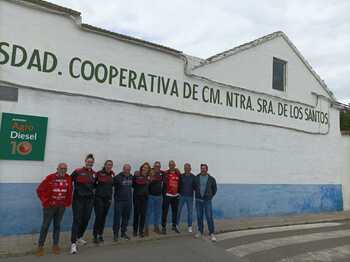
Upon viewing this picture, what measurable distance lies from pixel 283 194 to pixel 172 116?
541 cm

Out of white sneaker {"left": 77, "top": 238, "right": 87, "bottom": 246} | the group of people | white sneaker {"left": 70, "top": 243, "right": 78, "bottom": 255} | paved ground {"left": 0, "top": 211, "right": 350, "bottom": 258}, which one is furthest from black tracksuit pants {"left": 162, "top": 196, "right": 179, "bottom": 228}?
white sneaker {"left": 70, "top": 243, "right": 78, "bottom": 255}

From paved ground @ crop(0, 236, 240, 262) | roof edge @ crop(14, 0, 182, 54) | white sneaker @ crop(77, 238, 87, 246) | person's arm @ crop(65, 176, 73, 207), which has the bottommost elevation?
paved ground @ crop(0, 236, 240, 262)

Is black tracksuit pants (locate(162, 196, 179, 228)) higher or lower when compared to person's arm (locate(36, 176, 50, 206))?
lower

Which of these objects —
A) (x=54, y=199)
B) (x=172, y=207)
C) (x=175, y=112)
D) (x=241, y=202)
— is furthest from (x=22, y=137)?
(x=241, y=202)

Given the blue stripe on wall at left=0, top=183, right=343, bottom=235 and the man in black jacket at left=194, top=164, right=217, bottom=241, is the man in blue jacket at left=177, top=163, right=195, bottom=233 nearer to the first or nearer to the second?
the man in black jacket at left=194, top=164, right=217, bottom=241

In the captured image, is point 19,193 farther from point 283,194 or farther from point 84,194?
point 283,194

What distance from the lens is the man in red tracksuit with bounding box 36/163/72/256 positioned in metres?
7.74

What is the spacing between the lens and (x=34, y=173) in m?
8.63

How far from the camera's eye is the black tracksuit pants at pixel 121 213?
8867 millimetres

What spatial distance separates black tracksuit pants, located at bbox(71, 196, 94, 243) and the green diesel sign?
4.47ft

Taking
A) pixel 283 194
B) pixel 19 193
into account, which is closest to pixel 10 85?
pixel 19 193

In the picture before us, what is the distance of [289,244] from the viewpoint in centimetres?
915

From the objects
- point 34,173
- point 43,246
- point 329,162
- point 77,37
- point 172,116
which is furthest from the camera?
point 329,162

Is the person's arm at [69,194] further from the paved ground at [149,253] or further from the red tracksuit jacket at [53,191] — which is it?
the paved ground at [149,253]
